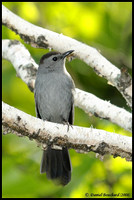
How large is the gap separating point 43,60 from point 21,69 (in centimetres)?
46

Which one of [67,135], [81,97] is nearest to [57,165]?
[81,97]

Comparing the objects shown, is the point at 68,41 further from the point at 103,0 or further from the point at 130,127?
the point at 103,0

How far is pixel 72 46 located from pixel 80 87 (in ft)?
5.02

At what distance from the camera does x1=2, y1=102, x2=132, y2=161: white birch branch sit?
12.5ft

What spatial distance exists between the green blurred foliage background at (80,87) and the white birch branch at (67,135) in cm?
70

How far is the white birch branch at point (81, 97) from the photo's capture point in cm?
475

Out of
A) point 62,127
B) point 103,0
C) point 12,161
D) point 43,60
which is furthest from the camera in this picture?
point 103,0

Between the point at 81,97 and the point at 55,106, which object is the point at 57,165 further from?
the point at 81,97

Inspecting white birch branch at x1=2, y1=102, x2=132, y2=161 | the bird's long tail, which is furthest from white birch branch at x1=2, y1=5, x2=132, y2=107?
the bird's long tail

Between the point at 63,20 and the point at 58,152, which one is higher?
the point at 63,20

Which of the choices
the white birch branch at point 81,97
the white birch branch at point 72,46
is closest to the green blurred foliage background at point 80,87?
the white birch branch at point 81,97

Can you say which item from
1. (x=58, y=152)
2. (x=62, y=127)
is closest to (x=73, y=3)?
(x=58, y=152)

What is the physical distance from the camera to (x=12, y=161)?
16.2 feet

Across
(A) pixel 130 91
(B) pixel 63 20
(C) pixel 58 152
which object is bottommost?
(C) pixel 58 152
